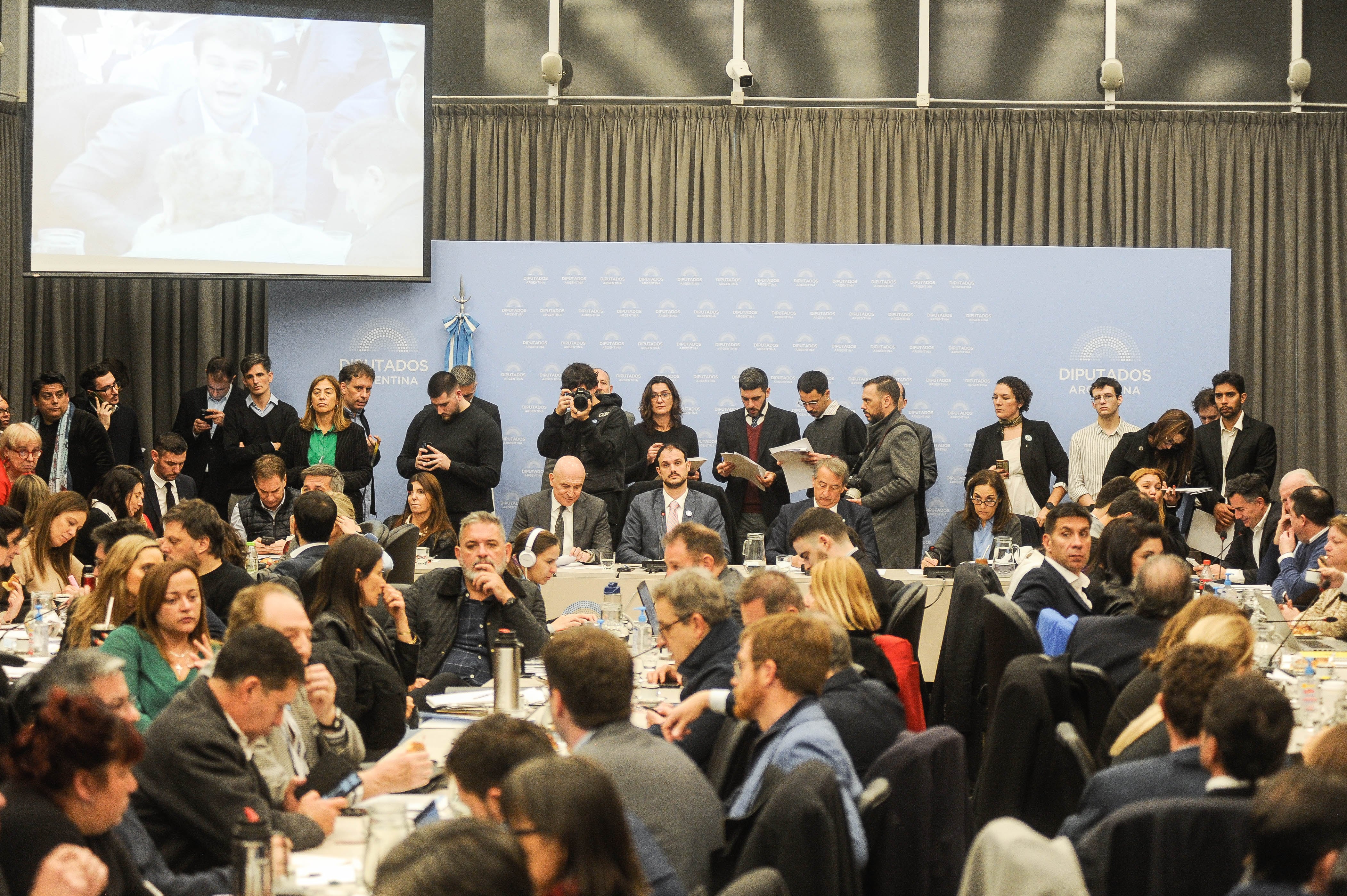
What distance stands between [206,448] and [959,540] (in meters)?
4.86

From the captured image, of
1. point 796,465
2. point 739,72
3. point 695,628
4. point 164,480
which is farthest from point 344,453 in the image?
point 695,628

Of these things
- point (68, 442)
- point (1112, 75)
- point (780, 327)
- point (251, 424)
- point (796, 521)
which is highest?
point (1112, 75)

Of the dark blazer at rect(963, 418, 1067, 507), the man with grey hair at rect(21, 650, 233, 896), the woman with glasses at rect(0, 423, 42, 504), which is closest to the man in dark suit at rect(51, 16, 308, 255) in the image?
the woman with glasses at rect(0, 423, 42, 504)

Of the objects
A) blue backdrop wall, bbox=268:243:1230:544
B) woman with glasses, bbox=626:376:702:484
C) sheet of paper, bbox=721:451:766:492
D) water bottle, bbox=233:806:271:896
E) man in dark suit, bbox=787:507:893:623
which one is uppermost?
blue backdrop wall, bbox=268:243:1230:544

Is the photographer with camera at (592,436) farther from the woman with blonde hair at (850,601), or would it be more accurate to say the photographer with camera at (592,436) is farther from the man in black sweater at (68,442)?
the woman with blonde hair at (850,601)

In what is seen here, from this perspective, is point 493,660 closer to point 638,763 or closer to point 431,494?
point 638,763

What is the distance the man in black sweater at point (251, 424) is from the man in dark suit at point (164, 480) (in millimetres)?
580

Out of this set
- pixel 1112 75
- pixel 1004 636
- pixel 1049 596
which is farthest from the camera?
pixel 1112 75

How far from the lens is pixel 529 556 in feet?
19.4

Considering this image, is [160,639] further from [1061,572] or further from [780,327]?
[780,327]

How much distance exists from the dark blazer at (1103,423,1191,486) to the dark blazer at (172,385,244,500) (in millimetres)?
5504

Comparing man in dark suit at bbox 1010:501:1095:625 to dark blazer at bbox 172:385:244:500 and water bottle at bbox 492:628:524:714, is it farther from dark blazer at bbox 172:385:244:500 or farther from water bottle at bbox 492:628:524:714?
dark blazer at bbox 172:385:244:500

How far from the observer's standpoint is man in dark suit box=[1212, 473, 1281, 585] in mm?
6746

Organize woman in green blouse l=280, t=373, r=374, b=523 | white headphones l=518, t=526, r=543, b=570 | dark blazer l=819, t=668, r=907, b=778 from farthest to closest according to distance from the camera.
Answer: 1. woman in green blouse l=280, t=373, r=374, b=523
2. white headphones l=518, t=526, r=543, b=570
3. dark blazer l=819, t=668, r=907, b=778
